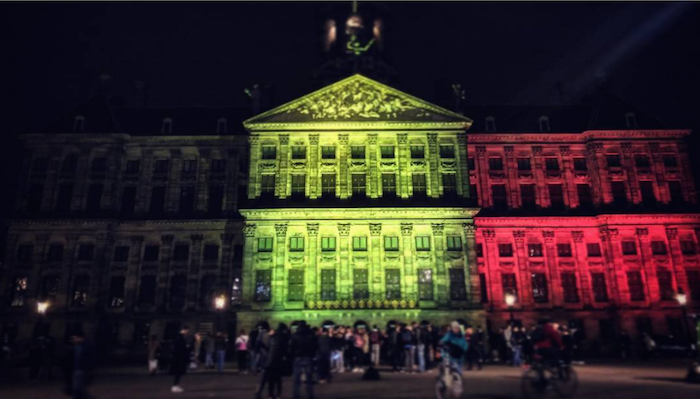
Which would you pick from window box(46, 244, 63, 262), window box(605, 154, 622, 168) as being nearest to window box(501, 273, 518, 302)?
window box(605, 154, 622, 168)

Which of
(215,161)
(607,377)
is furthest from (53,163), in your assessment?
(607,377)

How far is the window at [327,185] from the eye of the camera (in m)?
37.8

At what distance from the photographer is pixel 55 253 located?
39.6 meters

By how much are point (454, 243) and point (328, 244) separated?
9.48 m

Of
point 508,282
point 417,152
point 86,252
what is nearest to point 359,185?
point 417,152

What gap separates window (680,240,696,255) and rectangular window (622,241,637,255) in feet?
12.6

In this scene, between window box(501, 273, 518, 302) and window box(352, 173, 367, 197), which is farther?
window box(501, 273, 518, 302)

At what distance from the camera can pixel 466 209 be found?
3675cm

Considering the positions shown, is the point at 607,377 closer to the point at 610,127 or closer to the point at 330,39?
the point at 610,127

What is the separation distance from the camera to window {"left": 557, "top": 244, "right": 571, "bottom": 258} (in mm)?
41125

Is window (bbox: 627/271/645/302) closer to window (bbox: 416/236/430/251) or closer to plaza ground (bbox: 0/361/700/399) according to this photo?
window (bbox: 416/236/430/251)

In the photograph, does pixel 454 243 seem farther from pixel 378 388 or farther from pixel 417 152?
pixel 378 388

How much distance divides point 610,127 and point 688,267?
1348 cm

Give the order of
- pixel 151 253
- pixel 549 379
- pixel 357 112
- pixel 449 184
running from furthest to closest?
1. pixel 151 253
2. pixel 357 112
3. pixel 449 184
4. pixel 549 379
